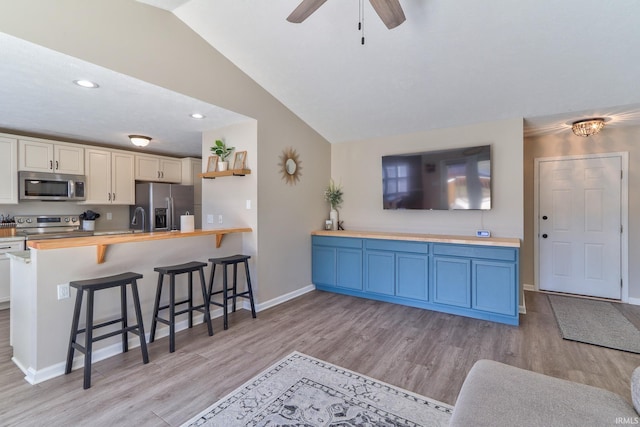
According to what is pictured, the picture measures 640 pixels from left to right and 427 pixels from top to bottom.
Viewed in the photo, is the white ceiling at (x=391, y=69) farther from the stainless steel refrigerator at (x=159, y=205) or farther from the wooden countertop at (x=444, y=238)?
the wooden countertop at (x=444, y=238)

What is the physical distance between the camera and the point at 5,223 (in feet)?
13.2

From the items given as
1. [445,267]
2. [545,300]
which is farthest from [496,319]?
[545,300]

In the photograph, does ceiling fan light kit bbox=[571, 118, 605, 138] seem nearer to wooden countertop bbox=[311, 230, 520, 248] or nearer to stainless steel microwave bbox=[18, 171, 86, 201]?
wooden countertop bbox=[311, 230, 520, 248]

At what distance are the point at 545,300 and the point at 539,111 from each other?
2528mm

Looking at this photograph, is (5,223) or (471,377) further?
(5,223)

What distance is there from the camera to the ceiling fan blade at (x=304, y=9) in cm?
191

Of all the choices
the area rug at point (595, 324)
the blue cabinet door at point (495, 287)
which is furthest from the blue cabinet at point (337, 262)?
the area rug at point (595, 324)

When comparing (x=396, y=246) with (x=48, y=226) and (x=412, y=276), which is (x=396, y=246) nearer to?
(x=412, y=276)

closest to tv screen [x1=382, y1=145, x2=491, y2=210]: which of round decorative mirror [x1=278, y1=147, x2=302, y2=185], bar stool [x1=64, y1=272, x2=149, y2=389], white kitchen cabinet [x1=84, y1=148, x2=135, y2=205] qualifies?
round decorative mirror [x1=278, y1=147, x2=302, y2=185]

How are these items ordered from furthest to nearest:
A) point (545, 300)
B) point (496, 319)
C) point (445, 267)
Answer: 1. point (545, 300)
2. point (445, 267)
3. point (496, 319)

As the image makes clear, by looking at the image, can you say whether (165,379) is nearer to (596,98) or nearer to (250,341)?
(250,341)

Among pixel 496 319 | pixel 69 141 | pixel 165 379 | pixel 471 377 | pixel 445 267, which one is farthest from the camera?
pixel 69 141

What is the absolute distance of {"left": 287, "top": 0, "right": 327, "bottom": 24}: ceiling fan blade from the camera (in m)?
1.91

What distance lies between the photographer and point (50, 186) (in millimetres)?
4227
